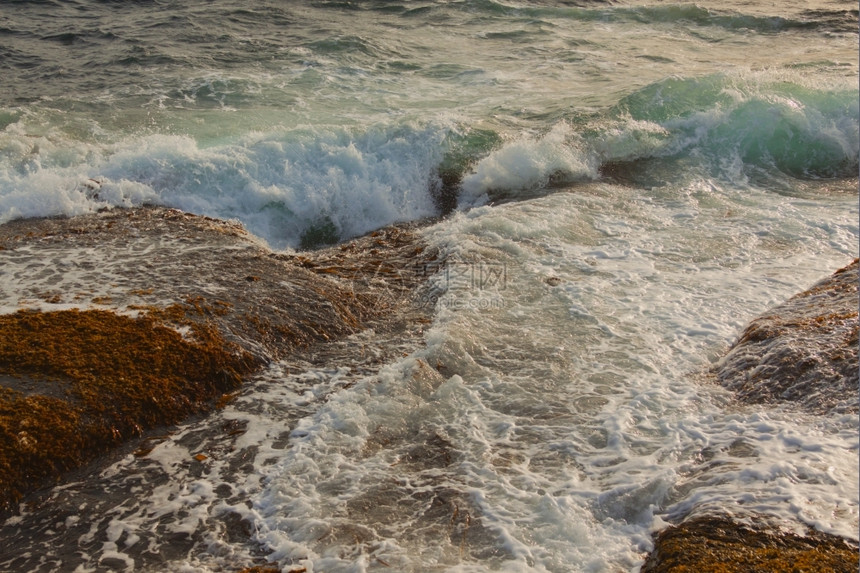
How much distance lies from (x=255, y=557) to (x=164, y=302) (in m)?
2.75

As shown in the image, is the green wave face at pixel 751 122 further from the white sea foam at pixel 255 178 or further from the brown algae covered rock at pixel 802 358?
the brown algae covered rock at pixel 802 358

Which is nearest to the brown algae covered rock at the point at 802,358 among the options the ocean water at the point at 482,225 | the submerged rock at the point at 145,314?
the ocean water at the point at 482,225

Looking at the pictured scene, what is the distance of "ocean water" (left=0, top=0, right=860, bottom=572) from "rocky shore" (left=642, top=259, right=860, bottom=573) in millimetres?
162

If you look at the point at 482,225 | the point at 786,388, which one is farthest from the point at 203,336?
the point at 786,388

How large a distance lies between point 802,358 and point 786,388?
0.32 m

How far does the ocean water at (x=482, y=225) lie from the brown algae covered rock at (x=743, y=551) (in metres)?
0.15

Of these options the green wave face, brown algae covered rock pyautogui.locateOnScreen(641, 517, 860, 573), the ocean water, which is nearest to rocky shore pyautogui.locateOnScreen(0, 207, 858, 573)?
brown algae covered rock pyautogui.locateOnScreen(641, 517, 860, 573)

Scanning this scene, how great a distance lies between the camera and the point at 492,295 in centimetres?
670

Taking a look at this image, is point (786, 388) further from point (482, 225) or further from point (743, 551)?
point (482, 225)

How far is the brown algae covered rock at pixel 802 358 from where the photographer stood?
4895 mm

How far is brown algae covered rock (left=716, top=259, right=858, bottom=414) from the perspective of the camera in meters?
4.89

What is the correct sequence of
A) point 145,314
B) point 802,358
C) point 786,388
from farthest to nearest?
point 145,314
point 802,358
point 786,388

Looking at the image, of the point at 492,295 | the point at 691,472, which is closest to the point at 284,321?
the point at 492,295

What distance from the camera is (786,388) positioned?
5.04m
